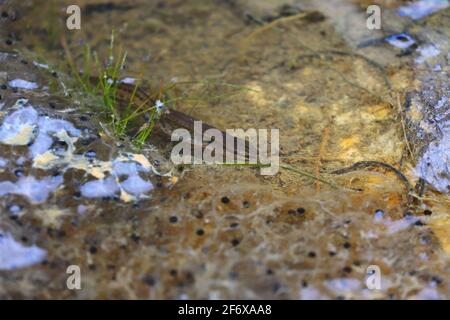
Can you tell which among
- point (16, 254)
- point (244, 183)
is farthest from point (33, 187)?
point (244, 183)

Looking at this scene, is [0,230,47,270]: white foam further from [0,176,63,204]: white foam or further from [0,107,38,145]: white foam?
[0,107,38,145]: white foam

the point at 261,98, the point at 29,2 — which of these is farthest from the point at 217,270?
the point at 29,2

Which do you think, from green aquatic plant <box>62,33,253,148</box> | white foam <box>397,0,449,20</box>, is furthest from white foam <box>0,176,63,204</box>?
white foam <box>397,0,449,20</box>

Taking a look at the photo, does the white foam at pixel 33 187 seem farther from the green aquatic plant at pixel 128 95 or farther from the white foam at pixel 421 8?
the white foam at pixel 421 8

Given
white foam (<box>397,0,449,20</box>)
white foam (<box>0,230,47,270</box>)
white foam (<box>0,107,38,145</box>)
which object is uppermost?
white foam (<box>397,0,449,20</box>)

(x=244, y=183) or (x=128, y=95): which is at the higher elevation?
(x=128, y=95)

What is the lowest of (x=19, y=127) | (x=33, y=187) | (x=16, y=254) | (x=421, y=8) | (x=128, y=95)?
(x=16, y=254)

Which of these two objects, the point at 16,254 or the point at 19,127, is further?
the point at 19,127

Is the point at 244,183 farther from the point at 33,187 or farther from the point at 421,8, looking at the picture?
the point at 421,8

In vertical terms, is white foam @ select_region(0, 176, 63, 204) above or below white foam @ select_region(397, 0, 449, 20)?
below

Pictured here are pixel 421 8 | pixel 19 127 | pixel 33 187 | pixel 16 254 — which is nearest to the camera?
pixel 16 254
